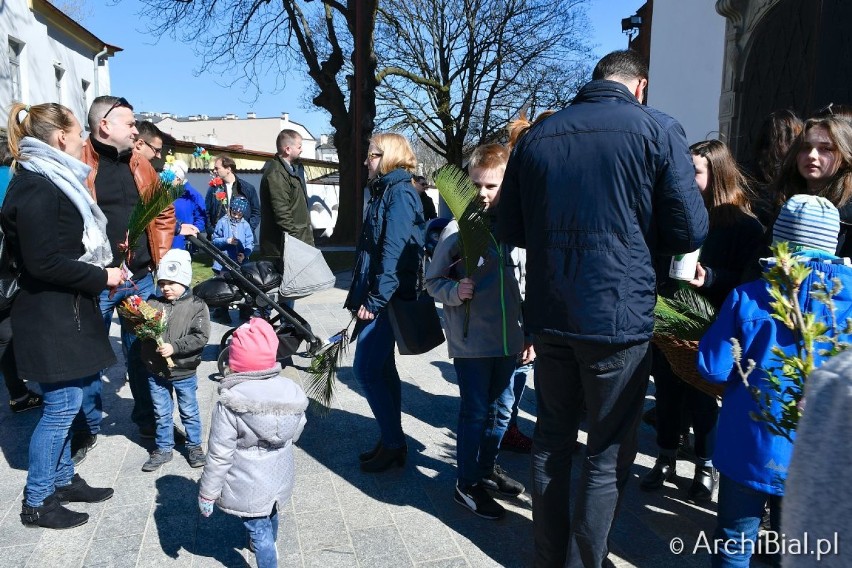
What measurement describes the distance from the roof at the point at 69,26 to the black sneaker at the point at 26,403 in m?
18.7

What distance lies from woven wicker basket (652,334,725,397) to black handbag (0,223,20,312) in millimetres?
3022

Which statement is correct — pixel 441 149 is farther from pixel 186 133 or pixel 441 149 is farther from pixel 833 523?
pixel 186 133

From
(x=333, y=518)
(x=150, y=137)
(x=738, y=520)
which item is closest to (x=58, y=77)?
(x=150, y=137)

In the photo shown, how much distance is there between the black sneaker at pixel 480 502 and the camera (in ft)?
10.3

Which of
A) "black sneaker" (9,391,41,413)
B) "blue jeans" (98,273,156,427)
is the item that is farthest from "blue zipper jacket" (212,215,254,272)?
"blue jeans" (98,273,156,427)

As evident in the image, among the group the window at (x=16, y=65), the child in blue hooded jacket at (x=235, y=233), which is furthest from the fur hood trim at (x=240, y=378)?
the window at (x=16, y=65)

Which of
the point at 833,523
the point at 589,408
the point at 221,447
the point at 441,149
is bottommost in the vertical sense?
the point at 221,447

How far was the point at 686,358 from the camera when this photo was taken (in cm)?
256

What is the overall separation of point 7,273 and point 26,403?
80.5 inches

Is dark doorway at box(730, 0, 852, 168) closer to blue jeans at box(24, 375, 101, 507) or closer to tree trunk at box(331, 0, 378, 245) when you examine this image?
blue jeans at box(24, 375, 101, 507)

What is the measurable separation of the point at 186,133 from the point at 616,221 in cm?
6405

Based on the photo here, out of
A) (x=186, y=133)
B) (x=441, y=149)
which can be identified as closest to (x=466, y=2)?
(x=441, y=149)

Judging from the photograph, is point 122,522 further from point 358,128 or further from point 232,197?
point 358,128

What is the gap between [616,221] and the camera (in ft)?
7.00
